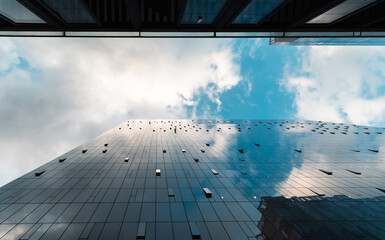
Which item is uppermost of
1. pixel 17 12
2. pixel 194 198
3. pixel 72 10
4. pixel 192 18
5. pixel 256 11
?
pixel 256 11

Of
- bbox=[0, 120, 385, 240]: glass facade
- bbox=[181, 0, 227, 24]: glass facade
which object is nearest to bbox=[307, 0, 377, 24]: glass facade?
bbox=[181, 0, 227, 24]: glass facade

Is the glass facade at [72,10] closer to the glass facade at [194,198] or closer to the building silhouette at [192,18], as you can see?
the building silhouette at [192,18]

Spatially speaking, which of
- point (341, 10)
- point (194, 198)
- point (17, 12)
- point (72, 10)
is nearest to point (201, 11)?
point (72, 10)

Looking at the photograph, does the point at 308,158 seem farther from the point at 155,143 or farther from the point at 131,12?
the point at 131,12

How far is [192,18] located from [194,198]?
599 inches

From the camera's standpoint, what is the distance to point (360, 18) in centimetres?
1225

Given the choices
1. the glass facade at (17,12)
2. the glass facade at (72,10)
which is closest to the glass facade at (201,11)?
the glass facade at (72,10)

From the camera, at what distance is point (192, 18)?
11.6 meters

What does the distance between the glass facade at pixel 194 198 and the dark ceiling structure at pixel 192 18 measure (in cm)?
1401

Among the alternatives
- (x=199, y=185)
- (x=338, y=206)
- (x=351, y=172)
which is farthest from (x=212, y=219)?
(x=351, y=172)

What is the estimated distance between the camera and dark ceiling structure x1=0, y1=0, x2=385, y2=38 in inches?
390

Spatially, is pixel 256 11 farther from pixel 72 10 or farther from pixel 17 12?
pixel 17 12

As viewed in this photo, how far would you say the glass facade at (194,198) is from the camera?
11094mm

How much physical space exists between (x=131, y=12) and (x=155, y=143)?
2557 centimetres
